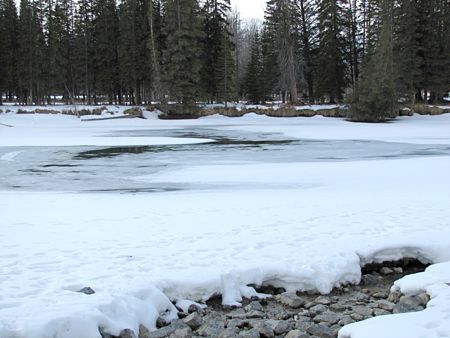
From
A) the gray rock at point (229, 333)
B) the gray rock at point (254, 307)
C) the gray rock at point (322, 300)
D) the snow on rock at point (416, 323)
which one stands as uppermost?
the snow on rock at point (416, 323)

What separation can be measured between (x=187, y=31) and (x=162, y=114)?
7.38 m

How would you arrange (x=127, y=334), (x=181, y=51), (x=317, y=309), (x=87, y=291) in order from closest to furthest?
(x=127, y=334), (x=87, y=291), (x=317, y=309), (x=181, y=51)

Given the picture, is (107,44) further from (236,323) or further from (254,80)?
(236,323)

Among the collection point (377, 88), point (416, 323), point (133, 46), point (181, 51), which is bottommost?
point (416, 323)

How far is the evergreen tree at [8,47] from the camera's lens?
55706mm

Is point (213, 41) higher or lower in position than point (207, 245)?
higher

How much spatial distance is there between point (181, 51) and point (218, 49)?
926 centimetres

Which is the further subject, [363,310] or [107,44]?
[107,44]

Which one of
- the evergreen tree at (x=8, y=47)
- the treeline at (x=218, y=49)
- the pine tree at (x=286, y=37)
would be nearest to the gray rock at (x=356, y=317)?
the treeline at (x=218, y=49)

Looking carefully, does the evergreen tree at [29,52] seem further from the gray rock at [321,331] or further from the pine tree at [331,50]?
the gray rock at [321,331]

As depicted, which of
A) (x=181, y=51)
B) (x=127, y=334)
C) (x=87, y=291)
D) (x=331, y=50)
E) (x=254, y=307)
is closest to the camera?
(x=127, y=334)

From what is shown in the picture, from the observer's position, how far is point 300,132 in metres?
29.1

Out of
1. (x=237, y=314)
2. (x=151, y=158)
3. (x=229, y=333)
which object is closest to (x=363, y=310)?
(x=237, y=314)

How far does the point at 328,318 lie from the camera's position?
504cm
